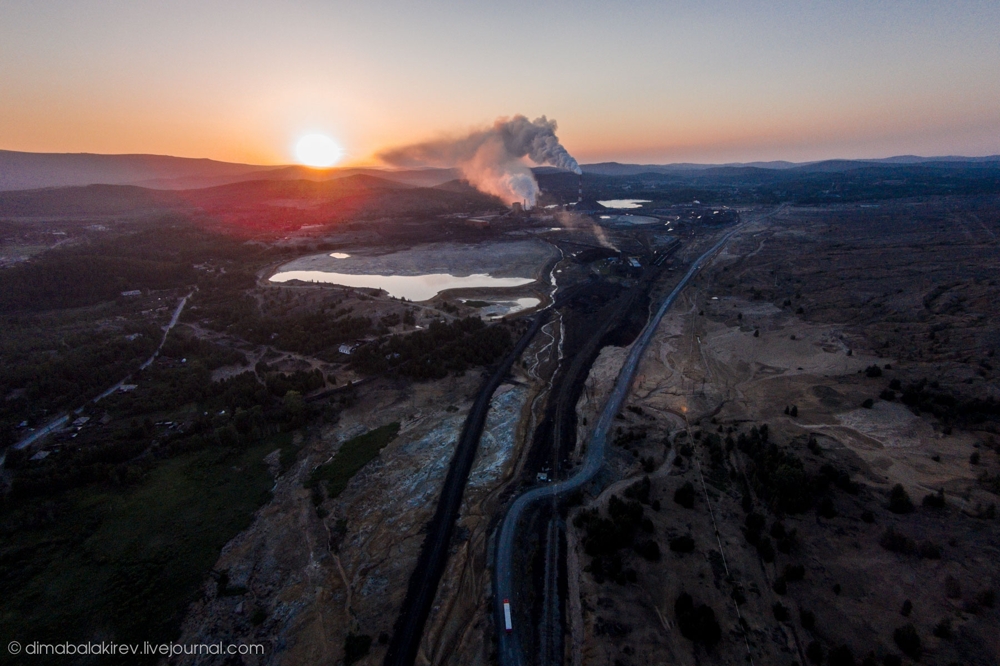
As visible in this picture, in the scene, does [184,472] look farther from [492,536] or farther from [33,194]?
[33,194]

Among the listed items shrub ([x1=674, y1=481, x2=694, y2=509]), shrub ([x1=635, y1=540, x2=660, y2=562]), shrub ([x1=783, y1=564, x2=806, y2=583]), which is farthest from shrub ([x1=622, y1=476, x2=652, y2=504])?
shrub ([x1=783, y1=564, x2=806, y2=583])

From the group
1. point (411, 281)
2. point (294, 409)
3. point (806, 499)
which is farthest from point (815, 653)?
point (411, 281)

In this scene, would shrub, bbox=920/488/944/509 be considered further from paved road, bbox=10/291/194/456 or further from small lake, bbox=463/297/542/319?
paved road, bbox=10/291/194/456

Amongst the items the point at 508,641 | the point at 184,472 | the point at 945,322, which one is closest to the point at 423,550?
the point at 508,641

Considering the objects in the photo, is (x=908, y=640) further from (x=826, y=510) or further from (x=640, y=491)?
(x=640, y=491)

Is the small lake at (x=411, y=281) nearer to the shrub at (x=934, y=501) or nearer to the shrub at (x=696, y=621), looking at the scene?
the shrub at (x=696, y=621)

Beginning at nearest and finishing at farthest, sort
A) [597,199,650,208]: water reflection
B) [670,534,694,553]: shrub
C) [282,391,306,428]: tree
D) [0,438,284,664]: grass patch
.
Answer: [0,438,284,664]: grass patch → [670,534,694,553]: shrub → [282,391,306,428]: tree → [597,199,650,208]: water reflection
